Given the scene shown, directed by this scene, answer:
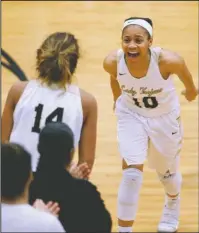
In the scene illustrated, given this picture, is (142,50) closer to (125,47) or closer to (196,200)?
(125,47)

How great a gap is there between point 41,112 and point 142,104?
36.9 inches

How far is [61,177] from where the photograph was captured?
2.86 m

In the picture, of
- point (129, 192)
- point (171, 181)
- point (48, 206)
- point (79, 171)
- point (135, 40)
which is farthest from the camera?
point (171, 181)

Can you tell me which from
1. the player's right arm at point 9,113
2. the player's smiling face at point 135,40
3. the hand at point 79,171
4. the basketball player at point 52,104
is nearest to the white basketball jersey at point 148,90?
the player's smiling face at point 135,40

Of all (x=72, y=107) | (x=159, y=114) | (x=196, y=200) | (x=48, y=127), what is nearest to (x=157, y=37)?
(x=196, y=200)

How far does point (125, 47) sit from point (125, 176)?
2.22ft

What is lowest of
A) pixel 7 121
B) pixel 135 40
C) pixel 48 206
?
pixel 48 206

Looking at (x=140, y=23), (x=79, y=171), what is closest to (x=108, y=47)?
(x=140, y=23)

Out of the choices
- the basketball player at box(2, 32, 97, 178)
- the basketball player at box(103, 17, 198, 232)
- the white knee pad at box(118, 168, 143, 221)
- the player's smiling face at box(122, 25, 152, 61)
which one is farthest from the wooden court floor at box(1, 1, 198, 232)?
the basketball player at box(2, 32, 97, 178)

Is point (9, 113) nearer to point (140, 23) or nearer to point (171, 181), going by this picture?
point (140, 23)

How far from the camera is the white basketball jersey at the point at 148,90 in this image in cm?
434

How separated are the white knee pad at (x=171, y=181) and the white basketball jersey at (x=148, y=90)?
405 mm

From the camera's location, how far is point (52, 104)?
3584 mm

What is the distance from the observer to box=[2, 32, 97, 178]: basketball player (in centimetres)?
358
